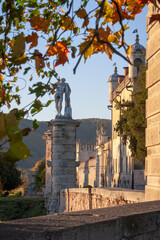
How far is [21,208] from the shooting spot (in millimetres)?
21078

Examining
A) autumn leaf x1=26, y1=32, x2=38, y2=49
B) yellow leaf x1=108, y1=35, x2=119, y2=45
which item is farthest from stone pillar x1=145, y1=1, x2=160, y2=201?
autumn leaf x1=26, y1=32, x2=38, y2=49

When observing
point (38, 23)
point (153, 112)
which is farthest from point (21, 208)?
point (38, 23)

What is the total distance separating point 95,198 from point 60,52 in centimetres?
885

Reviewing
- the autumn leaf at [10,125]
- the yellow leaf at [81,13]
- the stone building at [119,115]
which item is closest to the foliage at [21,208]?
the stone building at [119,115]

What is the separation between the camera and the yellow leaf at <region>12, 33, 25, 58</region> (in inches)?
96.5

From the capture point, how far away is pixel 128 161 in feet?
93.8

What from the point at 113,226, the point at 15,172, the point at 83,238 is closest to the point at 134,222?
the point at 113,226

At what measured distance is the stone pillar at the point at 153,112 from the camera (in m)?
5.96

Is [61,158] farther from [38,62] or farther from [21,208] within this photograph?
[38,62]

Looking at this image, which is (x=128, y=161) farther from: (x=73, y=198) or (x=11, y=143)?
(x=11, y=143)

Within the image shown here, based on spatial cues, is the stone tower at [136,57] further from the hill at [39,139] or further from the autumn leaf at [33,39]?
the hill at [39,139]

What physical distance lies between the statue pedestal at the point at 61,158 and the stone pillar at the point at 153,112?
1324cm

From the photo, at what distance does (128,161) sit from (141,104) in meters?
8.12

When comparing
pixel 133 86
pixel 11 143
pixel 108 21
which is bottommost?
pixel 11 143
